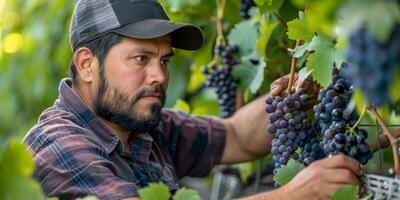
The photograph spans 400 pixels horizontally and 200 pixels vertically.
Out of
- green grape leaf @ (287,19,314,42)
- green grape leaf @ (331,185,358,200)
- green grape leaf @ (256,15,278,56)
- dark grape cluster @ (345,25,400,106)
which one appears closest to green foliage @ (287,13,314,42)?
green grape leaf @ (287,19,314,42)

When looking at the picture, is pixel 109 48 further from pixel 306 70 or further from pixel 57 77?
pixel 57 77

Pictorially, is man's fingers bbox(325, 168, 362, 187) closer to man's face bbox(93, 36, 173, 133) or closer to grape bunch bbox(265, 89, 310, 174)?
grape bunch bbox(265, 89, 310, 174)

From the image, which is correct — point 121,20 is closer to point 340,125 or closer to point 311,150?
point 311,150

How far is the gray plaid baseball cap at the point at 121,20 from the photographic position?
2.29m

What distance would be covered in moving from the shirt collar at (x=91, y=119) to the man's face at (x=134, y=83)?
64 mm

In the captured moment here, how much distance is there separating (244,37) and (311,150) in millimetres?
1027

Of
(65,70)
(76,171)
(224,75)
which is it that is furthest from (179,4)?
(65,70)

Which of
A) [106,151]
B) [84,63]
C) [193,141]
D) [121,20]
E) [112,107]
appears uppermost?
[121,20]

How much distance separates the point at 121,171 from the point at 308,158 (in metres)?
0.58

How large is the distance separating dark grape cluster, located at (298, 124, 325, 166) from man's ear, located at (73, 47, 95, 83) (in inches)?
30.7

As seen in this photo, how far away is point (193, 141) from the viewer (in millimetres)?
2869

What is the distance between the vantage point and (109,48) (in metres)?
2.37

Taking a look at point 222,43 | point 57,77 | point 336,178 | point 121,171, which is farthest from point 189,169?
point 57,77

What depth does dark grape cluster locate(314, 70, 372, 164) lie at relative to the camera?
171 cm
